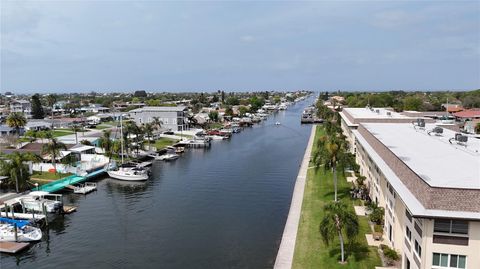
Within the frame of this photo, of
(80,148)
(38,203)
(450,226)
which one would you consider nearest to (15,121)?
(80,148)

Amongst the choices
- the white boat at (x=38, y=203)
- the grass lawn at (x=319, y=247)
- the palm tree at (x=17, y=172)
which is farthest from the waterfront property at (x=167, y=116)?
the grass lawn at (x=319, y=247)

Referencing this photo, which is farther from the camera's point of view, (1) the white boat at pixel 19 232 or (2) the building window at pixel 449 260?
(1) the white boat at pixel 19 232

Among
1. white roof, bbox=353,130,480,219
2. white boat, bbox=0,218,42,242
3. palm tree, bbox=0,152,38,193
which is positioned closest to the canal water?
white boat, bbox=0,218,42,242

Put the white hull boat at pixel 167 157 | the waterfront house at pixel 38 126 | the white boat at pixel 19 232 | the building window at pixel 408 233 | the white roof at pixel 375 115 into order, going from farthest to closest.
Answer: the waterfront house at pixel 38 126 < the white hull boat at pixel 167 157 < the white roof at pixel 375 115 < the white boat at pixel 19 232 < the building window at pixel 408 233

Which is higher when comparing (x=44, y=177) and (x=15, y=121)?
(x=15, y=121)

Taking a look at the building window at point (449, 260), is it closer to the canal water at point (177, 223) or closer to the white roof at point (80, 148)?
the canal water at point (177, 223)

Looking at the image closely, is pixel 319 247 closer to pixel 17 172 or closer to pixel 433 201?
pixel 433 201
